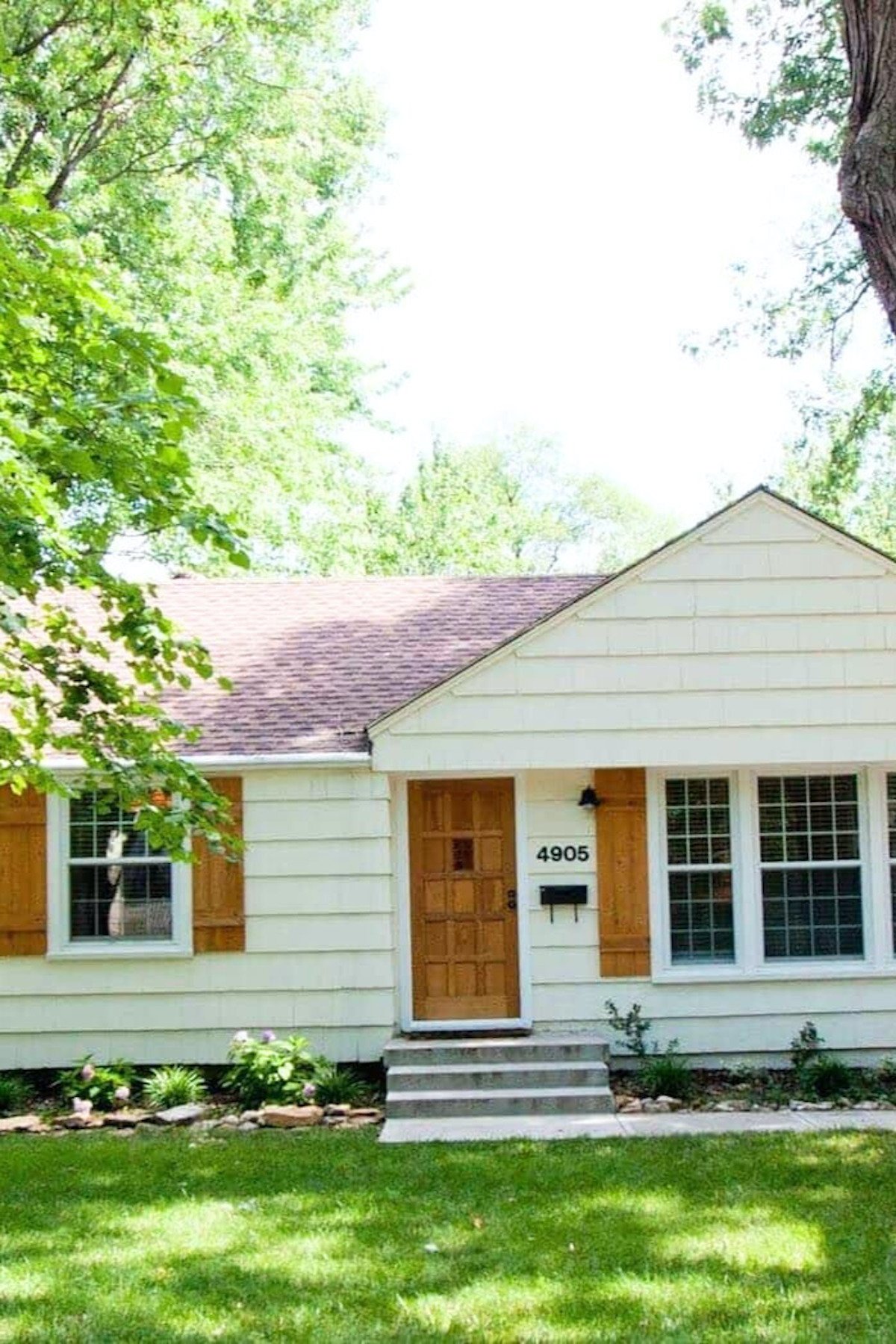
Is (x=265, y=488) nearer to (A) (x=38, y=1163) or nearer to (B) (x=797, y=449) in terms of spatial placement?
(B) (x=797, y=449)

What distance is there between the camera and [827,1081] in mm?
10414

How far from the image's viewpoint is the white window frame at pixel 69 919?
1109cm

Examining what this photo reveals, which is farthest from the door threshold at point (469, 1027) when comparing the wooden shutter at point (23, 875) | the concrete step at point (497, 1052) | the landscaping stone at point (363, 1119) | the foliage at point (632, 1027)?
the wooden shutter at point (23, 875)

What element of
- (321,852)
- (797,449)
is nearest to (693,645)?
(321,852)

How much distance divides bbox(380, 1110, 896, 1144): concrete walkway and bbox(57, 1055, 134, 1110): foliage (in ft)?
7.47

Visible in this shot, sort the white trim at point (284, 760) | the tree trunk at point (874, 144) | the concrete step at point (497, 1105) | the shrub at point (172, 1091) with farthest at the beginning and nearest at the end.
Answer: the white trim at point (284, 760) < the shrub at point (172, 1091) < the concrete step at point (497, 1105) < the tree trunk at point (874, 144)

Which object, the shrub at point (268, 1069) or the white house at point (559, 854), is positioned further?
the white house at point (559, 854)

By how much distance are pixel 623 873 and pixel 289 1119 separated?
11.0 feet

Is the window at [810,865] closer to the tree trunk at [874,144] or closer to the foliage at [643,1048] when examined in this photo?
the foliage at [643,1048]

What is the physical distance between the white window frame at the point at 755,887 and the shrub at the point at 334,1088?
261 cm

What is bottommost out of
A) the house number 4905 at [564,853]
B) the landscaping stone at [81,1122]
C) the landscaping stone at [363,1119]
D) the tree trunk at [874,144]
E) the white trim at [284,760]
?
the landscaping stone at [81,1122]

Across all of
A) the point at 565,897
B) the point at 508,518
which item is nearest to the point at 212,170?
the point at 565,897

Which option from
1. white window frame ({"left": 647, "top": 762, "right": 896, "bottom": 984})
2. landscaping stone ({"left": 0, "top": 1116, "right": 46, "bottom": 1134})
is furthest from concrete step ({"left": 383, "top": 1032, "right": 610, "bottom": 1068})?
landscaping stone ({"left": 0, "top": 1116, "right": 46, "bottom": 1134})

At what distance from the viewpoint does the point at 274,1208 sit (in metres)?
7.30
